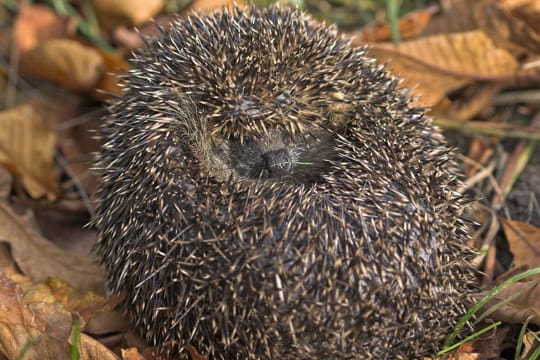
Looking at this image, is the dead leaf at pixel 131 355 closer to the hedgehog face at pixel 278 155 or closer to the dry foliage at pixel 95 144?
the dry foliage at pixel 95 144

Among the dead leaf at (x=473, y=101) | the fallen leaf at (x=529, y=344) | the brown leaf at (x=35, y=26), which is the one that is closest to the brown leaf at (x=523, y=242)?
the fallen leaf at (x=529, y=344)

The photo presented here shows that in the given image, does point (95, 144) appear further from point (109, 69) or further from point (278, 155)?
point (278, 155)

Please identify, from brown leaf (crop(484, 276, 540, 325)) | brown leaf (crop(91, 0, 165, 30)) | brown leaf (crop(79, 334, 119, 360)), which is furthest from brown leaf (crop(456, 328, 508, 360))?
brown leaf (crop(91, 0, 165, 30))

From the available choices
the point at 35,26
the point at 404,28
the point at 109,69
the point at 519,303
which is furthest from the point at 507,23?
the point at 35,26

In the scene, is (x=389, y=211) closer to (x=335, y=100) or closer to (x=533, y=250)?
(x=335, y=100)

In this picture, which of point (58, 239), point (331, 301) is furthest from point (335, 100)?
point (58, 239)

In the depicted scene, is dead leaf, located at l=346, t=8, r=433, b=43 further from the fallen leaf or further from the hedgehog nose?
the fallen leaf
